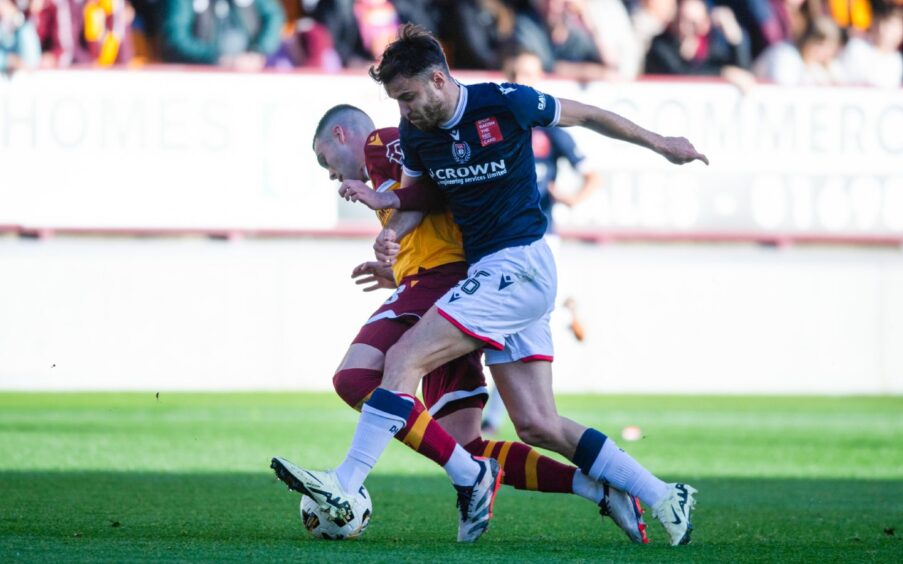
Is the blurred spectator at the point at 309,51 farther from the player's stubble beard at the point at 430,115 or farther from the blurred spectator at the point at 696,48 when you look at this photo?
the player's stubble beard at the point at 430,115

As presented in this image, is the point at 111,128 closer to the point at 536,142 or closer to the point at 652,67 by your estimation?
the point at 652,67

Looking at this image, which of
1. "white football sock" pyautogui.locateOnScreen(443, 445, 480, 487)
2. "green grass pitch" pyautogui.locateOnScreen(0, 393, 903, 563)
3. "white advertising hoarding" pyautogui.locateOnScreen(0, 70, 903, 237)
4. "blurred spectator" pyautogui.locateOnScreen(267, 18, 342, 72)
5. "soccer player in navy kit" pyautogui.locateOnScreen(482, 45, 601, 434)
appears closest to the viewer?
"green grass pitch" pyautogui.locateOnScreen(0, 393, 903, 563)

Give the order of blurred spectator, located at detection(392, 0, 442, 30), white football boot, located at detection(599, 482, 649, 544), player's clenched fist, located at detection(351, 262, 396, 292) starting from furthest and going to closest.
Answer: blurred spectator, located at detection(392, 0, 442, 30)
player's clenched fist, located at detection(351, 262, 396, 292)
white football boot, located at detection(599, 482, 649, 544)

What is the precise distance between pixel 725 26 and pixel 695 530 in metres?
12.3

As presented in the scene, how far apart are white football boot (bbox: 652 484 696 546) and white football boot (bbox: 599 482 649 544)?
109 mm

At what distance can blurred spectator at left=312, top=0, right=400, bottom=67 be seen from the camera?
56.0 ft

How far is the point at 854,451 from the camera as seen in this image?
11203 millimetres

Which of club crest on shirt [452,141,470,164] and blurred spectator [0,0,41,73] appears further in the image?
blurred spectator [0,0,41,73]

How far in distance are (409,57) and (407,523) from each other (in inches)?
82.2

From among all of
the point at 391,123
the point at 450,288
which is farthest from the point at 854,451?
the point at 391,123

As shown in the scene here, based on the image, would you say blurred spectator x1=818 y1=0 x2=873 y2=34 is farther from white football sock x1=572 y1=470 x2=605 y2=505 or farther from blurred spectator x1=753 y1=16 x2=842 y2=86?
white football sock x1=572 y1=470 x2=605 y2=505

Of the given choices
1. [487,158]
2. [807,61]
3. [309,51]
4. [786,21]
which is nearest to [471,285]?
[487,158]

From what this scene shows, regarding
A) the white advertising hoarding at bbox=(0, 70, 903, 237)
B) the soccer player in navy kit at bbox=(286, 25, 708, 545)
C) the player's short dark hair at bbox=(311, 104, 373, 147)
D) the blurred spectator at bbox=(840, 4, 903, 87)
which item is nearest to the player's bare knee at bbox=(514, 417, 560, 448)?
the soccer player in navy kit at bbox=(286, 25, 708, 545)

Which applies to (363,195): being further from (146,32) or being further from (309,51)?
(146,32)
